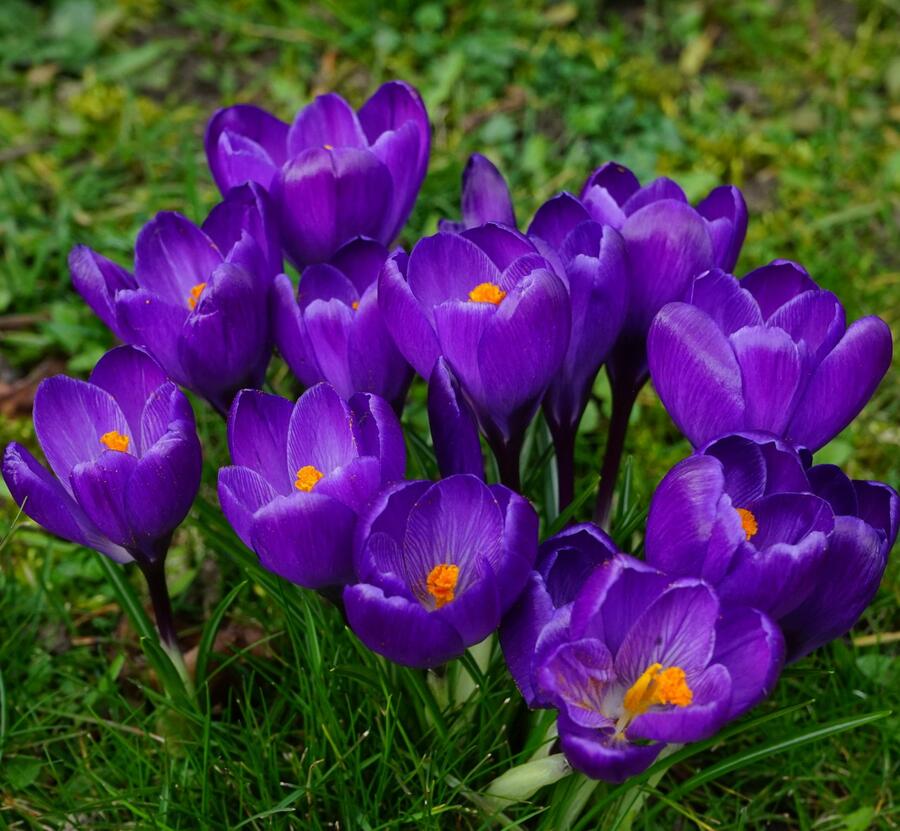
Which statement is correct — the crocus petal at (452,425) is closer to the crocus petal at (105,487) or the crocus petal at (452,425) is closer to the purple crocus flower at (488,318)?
the purple crocus flower at (488,318)

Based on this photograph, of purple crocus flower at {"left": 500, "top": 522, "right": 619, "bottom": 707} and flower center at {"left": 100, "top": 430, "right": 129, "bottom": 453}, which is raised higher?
flower center at {"left": 100, "top": 430, "right": 129, "bottom": 453}

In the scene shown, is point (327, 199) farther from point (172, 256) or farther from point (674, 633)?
point (674, 633)

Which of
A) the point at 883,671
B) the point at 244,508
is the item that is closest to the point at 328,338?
the point at 244,508

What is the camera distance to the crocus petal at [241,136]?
1.77 metres

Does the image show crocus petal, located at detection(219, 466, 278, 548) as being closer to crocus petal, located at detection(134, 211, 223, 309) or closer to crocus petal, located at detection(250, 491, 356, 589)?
crocus petal, located at detection(250, 491, 356, 589)

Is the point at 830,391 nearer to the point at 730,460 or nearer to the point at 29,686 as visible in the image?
the point at 730,460

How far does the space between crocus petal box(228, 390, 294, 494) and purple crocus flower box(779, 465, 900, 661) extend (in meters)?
0.66

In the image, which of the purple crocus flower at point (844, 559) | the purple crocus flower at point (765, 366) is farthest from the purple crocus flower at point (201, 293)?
the purple crocus flower at point (844, 559)

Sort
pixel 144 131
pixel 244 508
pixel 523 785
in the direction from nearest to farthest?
pixel 244 508 → pixel 523 785 → pixel 144 131

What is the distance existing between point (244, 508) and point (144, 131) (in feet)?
7.79

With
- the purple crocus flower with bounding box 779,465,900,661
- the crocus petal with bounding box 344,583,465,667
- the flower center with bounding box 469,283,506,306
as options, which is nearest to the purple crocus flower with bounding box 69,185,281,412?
the flower center with bounding box 469,283,506,306

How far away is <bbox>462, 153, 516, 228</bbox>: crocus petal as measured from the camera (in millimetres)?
1718

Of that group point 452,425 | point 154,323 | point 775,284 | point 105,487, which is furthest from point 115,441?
point 775,284

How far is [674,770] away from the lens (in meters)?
1.91
